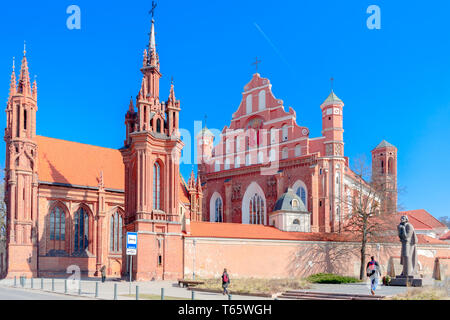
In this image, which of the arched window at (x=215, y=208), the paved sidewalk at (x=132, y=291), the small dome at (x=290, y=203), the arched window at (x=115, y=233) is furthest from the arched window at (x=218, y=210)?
the paved sidewalk at (x=132, y=291)

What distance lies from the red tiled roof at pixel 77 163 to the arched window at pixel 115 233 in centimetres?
361

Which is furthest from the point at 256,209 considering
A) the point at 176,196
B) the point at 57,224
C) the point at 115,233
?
the point at 57,224

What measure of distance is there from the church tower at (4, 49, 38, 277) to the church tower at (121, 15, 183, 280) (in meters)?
11.2

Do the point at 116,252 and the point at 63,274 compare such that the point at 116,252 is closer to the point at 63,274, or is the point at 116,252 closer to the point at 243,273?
the point at 63,274

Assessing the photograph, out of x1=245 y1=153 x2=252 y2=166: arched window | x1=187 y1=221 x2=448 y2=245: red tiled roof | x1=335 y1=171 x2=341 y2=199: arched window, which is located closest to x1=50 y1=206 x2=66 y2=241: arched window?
x1=187 y1=221 x2=448 y2=245: red tiled roof

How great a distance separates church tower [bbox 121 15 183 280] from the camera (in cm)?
4375

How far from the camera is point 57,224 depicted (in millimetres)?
56375

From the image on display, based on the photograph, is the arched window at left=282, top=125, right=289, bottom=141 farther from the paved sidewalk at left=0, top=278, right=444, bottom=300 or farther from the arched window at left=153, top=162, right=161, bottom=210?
the paved sidewalk at left=0, top=278, right=444, bottom=300

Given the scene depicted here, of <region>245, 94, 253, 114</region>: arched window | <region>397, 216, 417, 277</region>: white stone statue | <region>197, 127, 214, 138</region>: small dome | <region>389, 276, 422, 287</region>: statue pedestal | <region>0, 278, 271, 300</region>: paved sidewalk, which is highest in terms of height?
<region>245, 94, 253, 114</region>: arched window

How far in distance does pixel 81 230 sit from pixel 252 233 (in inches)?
742

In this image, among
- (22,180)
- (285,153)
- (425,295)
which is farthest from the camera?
(285,153)

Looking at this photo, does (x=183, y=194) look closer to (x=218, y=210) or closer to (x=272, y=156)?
(x=218, y=210)
